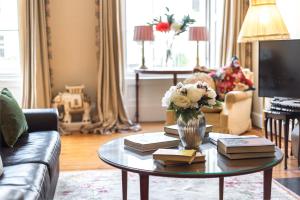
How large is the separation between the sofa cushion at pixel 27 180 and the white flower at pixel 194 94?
90 centimetres

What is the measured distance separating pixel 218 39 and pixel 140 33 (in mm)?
1169

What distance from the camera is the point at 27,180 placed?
203 centimetres

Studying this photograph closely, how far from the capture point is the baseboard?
5456mm

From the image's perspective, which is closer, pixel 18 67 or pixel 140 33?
pixel 140 33

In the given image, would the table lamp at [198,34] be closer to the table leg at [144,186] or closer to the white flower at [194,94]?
the white flower at [194,94]

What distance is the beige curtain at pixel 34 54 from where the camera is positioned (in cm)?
519

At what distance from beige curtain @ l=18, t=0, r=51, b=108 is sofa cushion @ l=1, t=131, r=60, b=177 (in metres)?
2.21

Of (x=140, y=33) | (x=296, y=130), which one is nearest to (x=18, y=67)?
(x=140, y=33)

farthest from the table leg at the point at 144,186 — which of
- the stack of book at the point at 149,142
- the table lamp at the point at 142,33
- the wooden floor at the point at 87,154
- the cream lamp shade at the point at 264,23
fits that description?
the table lamp at the point at 142,33

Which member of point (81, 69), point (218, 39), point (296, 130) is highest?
point (218, 39)

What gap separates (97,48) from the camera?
5.47m

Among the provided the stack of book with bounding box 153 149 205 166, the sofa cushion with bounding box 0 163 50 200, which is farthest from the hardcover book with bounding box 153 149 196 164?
the sofa cushion with bounding box 0 163 50 200

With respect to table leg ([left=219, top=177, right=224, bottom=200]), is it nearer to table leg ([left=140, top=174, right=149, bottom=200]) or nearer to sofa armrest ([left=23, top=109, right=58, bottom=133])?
table leg ([left=140, top=174, right=149, bottom=200])

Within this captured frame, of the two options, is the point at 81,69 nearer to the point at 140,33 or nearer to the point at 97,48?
the point at 97,48
